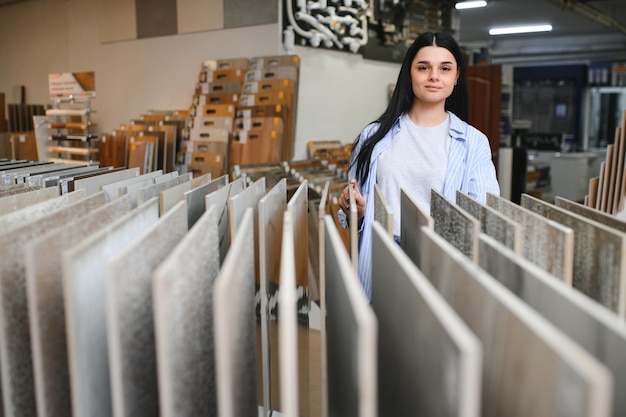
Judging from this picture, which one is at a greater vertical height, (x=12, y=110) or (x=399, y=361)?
(x=12, y=110)

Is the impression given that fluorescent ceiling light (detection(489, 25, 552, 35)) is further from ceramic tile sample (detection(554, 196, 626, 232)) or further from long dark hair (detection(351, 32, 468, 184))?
ceramic tile sample (detection(554, 196, 626, 232))

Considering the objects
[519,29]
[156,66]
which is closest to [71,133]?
[156,66]

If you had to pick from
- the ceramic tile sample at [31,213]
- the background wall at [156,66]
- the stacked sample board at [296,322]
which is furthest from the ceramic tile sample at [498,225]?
the background wall at [156,66]

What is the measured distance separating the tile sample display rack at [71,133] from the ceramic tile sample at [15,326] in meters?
6.57

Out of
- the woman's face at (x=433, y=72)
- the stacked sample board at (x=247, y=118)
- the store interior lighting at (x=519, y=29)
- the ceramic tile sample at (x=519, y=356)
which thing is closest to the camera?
the ceramic tile sample at (x=519, y=356)

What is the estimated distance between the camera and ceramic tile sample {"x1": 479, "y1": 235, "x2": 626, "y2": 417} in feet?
1.72

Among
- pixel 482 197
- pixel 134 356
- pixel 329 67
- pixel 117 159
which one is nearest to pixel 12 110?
pixel 117 159

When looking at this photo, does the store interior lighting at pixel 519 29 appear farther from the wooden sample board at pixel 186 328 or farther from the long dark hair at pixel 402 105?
the wooden sample board at pixel 186 328

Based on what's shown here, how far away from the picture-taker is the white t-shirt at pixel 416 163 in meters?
1.77

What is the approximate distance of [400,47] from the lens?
26.3 ft

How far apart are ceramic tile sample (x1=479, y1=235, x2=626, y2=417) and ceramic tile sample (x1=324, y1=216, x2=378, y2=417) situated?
0.60ft

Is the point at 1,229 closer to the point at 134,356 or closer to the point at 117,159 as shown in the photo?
the point at 134,356

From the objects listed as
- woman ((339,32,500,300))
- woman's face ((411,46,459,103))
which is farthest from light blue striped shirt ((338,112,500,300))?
woman's face ((411,46,459,103))

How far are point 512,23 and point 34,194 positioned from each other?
1284 centimetres
